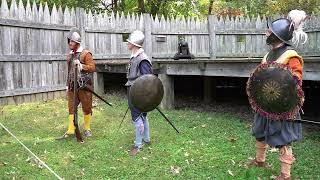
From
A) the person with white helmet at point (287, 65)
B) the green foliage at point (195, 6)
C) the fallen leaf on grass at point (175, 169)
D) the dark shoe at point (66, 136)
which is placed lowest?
the fallen leaf on grass at point (175, 169)

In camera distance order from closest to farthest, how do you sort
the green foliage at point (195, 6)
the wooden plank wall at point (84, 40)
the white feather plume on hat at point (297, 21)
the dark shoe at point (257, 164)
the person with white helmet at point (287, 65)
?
the person with white helmet at point (287, 65) → the white feather plume on hat at point (297, 21) → the dark shoe at point (257, 164) → the wooden plank wall at point (84, 40) → the green foliage at point (195, 6)

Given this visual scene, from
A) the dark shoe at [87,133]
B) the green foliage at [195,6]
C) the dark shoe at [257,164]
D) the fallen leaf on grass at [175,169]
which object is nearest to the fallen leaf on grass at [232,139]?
the dark shoe at [257,164]

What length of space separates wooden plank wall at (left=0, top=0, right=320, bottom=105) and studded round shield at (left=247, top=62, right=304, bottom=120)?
3.99 m

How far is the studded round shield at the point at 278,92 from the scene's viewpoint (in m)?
4.34

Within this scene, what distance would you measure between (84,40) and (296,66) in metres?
7.66

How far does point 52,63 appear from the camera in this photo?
10.3 metres

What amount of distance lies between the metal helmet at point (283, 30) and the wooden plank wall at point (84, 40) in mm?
3858

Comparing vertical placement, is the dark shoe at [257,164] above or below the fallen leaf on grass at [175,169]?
above

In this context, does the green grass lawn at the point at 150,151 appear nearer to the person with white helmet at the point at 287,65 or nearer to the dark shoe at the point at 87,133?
the dark shoe at the point at 87,133

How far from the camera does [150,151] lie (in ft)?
20.2

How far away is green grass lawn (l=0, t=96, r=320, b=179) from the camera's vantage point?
5.23 meters

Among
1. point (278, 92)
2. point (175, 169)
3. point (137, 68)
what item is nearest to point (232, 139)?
point (175, 169)

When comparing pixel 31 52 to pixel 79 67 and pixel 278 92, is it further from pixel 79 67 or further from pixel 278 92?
pixel 278 92

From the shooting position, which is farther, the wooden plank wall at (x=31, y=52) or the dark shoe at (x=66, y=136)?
the wooden plank wall at (x=31, y=52)
